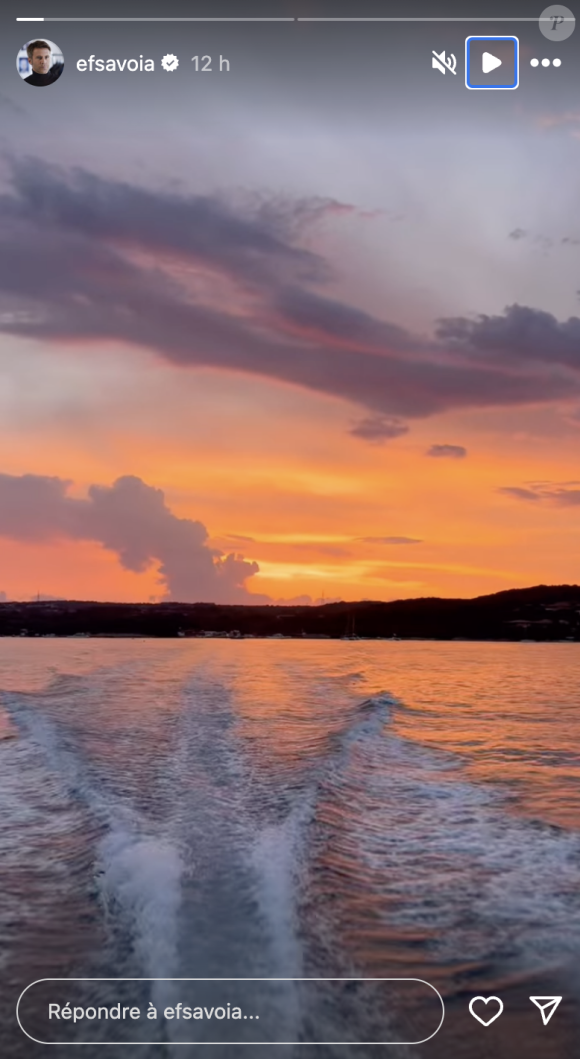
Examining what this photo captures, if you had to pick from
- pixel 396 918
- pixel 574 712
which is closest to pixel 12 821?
pixel 396 918

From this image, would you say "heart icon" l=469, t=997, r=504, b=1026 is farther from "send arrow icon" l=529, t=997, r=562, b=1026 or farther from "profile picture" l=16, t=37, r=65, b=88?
"profile picture" l=16, t=37, r=65, b=88

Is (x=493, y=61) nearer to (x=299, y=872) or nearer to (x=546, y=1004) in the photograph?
(x=546, y=1004)

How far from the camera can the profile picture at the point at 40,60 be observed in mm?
5996

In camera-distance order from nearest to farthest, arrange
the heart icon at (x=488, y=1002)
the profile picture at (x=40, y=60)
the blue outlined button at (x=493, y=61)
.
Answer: the blue outlined button at (x=493, y=61) < the profile picture at (x=40, y=60) < the heart icon at (x=488, y=1002)

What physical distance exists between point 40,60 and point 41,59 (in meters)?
0.01

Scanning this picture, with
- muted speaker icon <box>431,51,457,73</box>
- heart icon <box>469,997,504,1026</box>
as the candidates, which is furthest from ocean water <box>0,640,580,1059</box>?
muted speaker icon <box>431,51,457,73</box>

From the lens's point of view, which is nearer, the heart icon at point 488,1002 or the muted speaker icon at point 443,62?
the muted speaker icon at point 443,62

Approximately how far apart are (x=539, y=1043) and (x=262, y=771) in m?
10.9

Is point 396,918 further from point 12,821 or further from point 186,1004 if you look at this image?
point 12,821

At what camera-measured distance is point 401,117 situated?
259 inches

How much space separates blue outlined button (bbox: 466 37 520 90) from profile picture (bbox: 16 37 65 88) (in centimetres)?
331

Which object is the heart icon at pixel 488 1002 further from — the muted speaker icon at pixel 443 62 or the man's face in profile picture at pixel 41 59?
the man's face in profile picture at pixel 41 59

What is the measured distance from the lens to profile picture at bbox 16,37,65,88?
19.7 feet

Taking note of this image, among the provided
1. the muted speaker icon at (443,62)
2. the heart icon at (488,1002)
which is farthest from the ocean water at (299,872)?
the muted speaker icon at (443,62)
